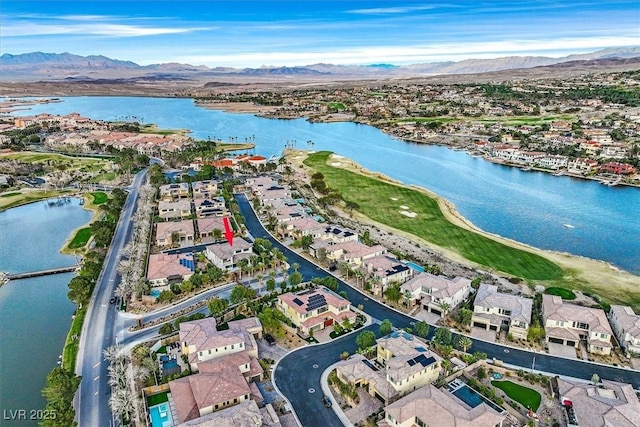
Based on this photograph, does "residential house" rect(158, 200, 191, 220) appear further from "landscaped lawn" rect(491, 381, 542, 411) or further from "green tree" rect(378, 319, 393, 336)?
"landscaped lawn" rect(491, 381, 542, 411)

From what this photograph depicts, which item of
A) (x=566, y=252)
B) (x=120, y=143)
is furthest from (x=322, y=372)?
(x=120, y=143)

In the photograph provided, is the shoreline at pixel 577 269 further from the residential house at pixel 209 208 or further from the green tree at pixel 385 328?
the residential house at pixel 209 208

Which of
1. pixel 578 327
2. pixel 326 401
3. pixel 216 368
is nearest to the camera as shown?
pixel 326 401

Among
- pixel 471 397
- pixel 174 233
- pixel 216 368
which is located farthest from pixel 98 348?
pixel 471 397

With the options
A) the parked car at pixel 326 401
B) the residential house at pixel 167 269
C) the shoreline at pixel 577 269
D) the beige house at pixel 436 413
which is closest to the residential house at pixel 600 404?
the beige house at pixel 436 413

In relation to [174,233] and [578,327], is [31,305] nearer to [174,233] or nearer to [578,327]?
[174,233]
